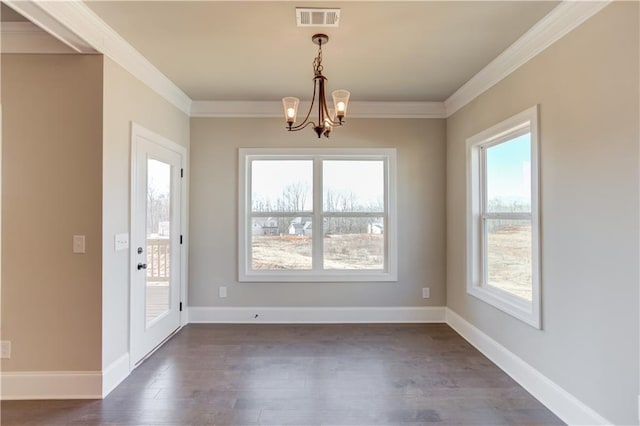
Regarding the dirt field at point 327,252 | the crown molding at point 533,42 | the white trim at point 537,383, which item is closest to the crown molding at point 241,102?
the crown molding at point 533,42

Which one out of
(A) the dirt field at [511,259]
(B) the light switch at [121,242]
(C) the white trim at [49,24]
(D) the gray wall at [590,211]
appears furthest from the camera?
(A) the dirt field at [511,259]

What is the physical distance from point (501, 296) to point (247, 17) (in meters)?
3.10

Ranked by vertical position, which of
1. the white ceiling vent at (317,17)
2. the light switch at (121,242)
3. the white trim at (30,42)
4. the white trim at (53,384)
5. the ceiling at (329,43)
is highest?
the ceiling at (329,43)

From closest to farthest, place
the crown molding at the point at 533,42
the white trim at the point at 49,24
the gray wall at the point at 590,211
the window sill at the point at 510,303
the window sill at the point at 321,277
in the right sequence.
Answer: the gray wall at the point at 590,211, the white trim at the point at 49,24, the crown molding at the point at 533,42, the window sill at the point at 510,303, the window sill at the point at 321,277

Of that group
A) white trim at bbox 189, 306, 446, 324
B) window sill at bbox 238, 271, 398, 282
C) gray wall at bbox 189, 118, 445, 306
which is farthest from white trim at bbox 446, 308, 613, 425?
window sill at bbox 238, 271, 398, 282

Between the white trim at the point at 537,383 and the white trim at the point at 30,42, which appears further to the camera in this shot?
the white trim at the point at 30,42

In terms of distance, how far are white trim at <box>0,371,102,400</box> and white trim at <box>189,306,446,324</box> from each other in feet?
5.64

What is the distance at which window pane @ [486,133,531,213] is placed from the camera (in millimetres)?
2889

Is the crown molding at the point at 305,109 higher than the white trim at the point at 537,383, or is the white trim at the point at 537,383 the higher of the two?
the crown molding at the point at 305,109

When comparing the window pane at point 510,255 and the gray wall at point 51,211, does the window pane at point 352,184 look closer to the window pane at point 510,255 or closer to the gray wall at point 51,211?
the window pane at point 510,255

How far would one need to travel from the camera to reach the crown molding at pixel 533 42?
2.13 m

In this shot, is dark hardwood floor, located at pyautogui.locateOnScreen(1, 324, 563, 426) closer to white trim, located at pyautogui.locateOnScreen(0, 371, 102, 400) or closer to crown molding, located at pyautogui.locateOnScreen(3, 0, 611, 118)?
white trim, located at pyautogui.locateOnScreen(0, 371, 102, 400)

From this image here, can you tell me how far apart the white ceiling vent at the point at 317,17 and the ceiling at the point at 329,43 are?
1.6 inches

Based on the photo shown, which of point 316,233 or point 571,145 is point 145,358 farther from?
point 571,145
